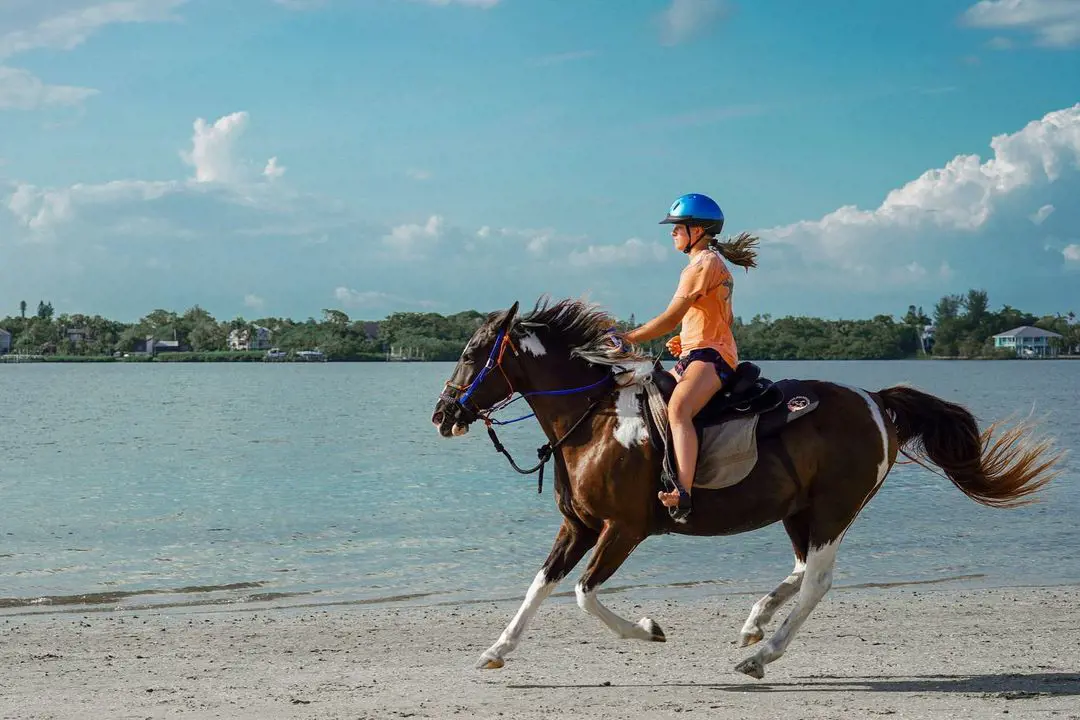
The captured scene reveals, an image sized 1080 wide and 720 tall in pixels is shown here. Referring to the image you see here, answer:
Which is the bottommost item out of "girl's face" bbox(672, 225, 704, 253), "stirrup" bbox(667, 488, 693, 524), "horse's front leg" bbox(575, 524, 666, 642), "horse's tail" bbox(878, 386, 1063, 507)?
"horse's front leg" bbox(575, 524, 666, 642)

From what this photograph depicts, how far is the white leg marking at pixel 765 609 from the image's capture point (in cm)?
802

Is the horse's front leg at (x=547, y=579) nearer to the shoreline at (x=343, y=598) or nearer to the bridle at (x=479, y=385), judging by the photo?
the bridle at (x=479, y=385)

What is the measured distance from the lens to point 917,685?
779 centimetres

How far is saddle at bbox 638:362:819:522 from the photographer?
7.51 m

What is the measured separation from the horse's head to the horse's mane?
0.18 metres

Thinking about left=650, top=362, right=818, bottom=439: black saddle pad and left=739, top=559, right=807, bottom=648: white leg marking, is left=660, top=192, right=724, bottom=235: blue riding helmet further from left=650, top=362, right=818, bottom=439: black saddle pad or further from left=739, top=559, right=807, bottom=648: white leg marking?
left=739, top=559, right=807, bottom=648: white leg marking

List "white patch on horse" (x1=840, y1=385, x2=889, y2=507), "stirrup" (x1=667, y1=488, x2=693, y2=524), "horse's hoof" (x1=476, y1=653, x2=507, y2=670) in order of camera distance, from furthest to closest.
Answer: "white patch on horse" (x1=840, y1=385, x2=889, y2=507) < "horse's hoof" (x1=476, y1=653, x2=507, y2=670) < "stirrup" (x1=667, y1=488, x2=693, y2=524)

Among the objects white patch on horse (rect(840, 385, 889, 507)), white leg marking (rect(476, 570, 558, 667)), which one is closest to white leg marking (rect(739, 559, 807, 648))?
white patch on horse (rect(840, 385, 889, 507))

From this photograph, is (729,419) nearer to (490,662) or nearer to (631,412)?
(631,412)

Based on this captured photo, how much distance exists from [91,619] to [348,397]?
242 ft

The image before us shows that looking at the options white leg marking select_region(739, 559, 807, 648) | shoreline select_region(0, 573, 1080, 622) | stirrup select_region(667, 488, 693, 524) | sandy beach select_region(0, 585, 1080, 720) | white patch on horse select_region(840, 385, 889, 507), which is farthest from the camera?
shoreline select_region(0, 573, 1080, 622)

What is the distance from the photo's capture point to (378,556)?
15.6m

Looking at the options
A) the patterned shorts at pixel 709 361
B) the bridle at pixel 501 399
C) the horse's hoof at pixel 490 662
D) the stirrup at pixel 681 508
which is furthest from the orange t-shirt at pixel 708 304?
the horse's hoof at pixel 490 662

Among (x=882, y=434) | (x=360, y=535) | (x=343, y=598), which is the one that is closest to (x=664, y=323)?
(x=882, y=434)
